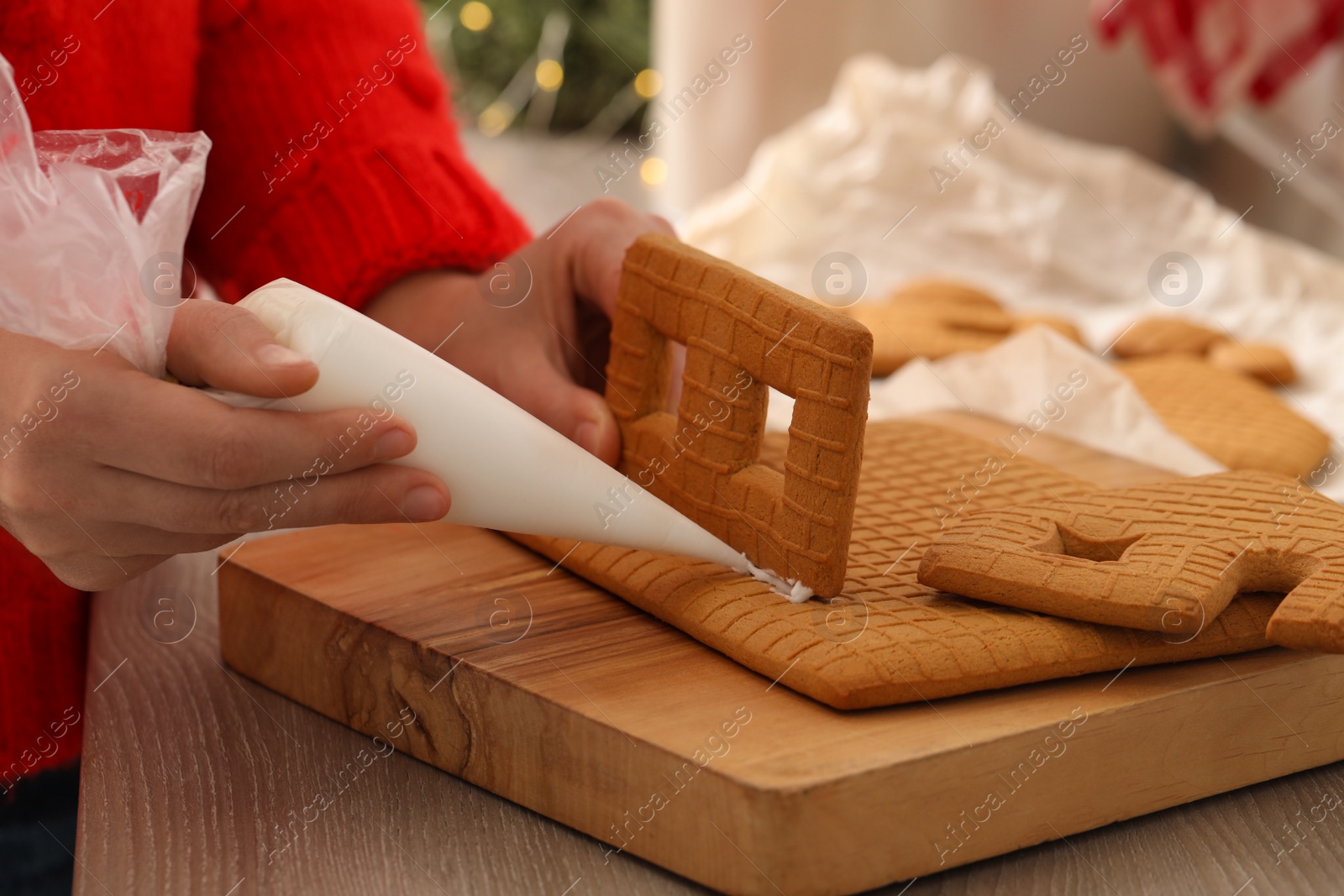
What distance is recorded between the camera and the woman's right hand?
45 cm

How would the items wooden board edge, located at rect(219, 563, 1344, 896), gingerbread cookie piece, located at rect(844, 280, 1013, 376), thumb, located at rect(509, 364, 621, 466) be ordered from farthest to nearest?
gingerbread cookie piece, located at rect(844, 280, 1013, 376), thumb, located at rect(509, 364, 621, 466), wooden board edge, located at rect(219, 563, 1344, 896)

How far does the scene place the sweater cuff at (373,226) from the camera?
784 millimetres

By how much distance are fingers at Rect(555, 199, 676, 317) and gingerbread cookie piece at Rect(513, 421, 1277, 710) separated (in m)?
0.15

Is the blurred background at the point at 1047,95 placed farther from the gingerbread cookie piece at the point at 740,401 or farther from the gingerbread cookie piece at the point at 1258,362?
the gingerbread cookie piece at the point at 740,401

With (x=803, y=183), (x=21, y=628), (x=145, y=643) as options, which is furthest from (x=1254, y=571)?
(x=803, y=183)

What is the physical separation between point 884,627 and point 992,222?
0.97 m

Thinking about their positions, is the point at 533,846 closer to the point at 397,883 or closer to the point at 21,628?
the point at 397,883

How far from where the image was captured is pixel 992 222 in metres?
1.38

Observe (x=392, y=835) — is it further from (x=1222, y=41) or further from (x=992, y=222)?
(x=1222, y=41)

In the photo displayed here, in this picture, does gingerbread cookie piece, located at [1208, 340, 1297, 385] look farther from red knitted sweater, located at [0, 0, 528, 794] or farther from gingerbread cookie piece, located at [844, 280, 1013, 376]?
red knitted sweater, located at [0, 0, 528, 794]

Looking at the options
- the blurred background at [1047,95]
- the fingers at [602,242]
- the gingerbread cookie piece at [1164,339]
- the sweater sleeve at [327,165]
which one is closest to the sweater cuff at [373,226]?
the sweater sleeve at [327,165]

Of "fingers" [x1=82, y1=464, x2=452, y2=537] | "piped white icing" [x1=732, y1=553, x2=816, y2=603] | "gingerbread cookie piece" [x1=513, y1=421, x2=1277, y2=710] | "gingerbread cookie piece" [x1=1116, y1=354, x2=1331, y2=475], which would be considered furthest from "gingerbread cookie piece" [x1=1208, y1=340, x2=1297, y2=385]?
"fingers" [x1=82, y1=464, x2=452, y2=537]

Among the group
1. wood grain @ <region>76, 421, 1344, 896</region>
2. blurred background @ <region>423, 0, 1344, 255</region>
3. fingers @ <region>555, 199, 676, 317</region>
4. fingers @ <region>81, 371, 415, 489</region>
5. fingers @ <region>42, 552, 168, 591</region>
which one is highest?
blurred background @ <region>423, 0, 1344, 255</region>

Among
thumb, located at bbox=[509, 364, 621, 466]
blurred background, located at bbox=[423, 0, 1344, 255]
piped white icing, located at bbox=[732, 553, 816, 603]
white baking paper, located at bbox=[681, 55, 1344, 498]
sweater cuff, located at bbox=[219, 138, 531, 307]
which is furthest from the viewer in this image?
blurred background, located at bbox=[423, 0, 1344, 255]
